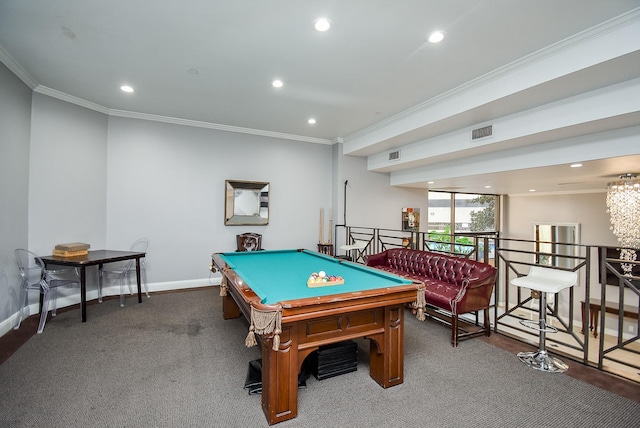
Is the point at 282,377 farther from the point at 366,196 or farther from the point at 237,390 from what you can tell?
the point at 366,196

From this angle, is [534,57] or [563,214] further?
[563,214]

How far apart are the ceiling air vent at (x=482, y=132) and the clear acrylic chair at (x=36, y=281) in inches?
233

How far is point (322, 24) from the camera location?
2.63 metres

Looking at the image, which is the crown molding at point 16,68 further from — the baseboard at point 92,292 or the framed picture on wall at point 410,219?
the framed picture on wall at point 410,219

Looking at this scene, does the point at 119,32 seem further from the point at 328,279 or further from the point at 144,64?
the point at 328,279

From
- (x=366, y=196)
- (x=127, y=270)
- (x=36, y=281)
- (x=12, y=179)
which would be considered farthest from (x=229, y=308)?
(x=366, y=196)

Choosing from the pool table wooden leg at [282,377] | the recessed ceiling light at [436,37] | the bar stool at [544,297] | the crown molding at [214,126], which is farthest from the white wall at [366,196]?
the pool table wooden leg at [282,377]

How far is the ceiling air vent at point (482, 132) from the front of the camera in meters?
4.14

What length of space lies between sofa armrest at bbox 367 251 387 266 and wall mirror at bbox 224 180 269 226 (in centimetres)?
230

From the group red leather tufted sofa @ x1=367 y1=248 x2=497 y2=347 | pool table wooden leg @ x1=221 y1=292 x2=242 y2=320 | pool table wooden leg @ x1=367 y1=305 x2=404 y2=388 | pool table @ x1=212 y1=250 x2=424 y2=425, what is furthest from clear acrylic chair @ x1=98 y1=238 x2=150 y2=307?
pool table wooden leg @ x1=367 y1=305 x2=404 y2=388

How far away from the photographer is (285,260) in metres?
3.77

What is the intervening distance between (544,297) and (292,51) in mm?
3498

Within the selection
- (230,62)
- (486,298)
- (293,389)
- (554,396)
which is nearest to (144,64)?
(230,62)

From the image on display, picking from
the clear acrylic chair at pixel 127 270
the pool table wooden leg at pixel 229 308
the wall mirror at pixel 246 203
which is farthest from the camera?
the wall mirror at pixel 246 203
